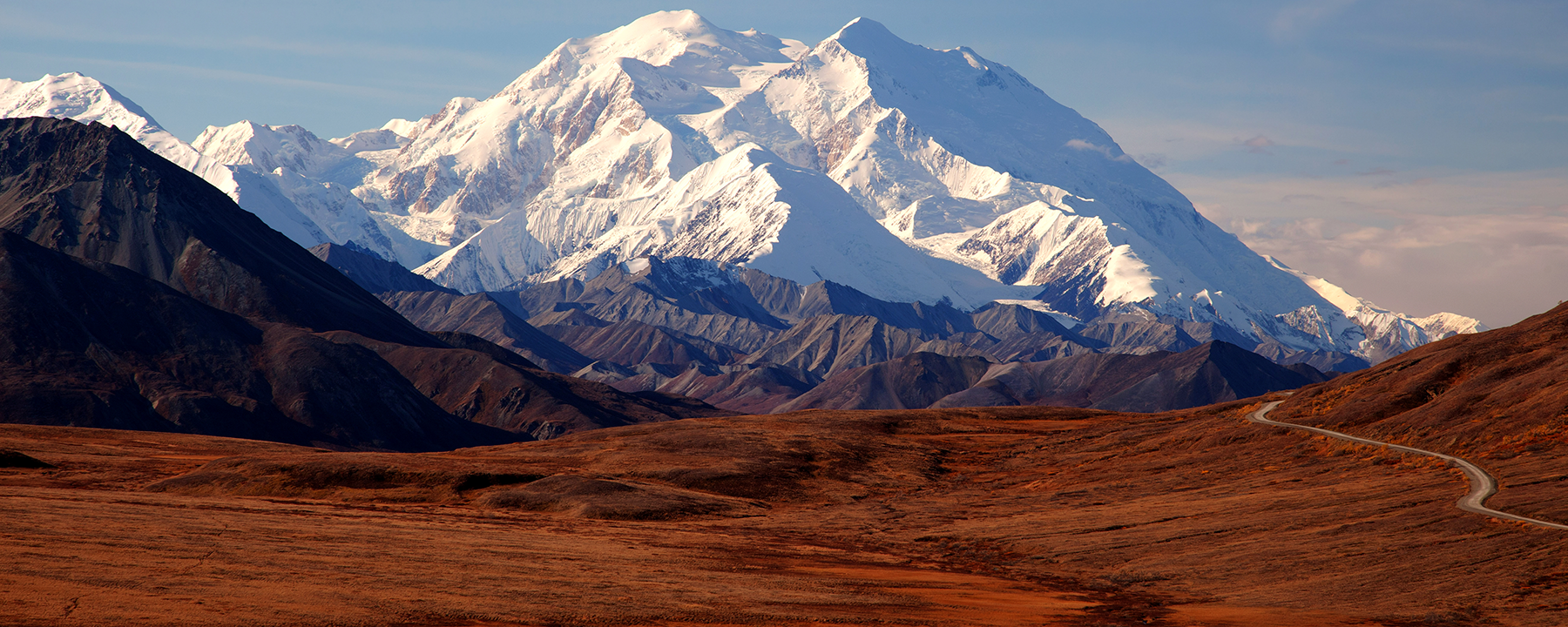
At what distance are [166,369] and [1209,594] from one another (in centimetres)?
→ 15162

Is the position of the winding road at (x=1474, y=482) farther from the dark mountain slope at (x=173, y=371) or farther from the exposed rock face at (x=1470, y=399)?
the dark mountain slope at (x=173, y=371)

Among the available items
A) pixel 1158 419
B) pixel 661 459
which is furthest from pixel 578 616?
pixel 1158 419

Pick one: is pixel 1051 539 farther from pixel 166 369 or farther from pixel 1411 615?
pixel 166 369

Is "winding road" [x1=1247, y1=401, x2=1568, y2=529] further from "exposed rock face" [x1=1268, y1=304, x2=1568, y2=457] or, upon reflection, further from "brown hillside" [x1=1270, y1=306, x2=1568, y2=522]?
"exposed rock face" [x1=1268, y1=304, x2=1568, y2=457]

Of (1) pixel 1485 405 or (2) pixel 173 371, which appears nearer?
(1) pixel 1485 405

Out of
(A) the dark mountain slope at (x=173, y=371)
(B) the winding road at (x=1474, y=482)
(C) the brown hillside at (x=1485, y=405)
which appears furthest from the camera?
(A) the dark mountain slope at (x=173, y=371)

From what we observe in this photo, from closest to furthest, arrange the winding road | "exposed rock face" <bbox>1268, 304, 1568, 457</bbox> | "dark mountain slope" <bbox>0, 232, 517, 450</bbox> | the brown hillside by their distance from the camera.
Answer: the winding road < the brown hillside < "exposed rock face" <bbox>1268, 304, 1568, 457</bbox> < "dark mountain slope" <bbox>0, 232, 517, 450</bbox>

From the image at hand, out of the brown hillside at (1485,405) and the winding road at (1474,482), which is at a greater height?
the brown hillside at (1485,405)

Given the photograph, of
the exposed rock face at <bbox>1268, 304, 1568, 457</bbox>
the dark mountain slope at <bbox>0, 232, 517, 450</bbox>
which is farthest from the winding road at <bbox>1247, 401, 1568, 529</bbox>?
the dark mountain slope at <bbox>0, 232, 517, 450</bbox>

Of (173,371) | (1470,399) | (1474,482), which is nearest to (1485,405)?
(1470,399)

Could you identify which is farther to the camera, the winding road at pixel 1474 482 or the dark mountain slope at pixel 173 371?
the dark mountain slope at pixel 173 371

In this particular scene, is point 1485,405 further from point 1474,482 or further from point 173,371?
point 173,371

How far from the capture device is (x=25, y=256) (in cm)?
16125

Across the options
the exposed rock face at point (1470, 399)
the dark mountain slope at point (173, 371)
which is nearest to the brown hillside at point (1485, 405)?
the exposed rock face at point (1470, 399)
